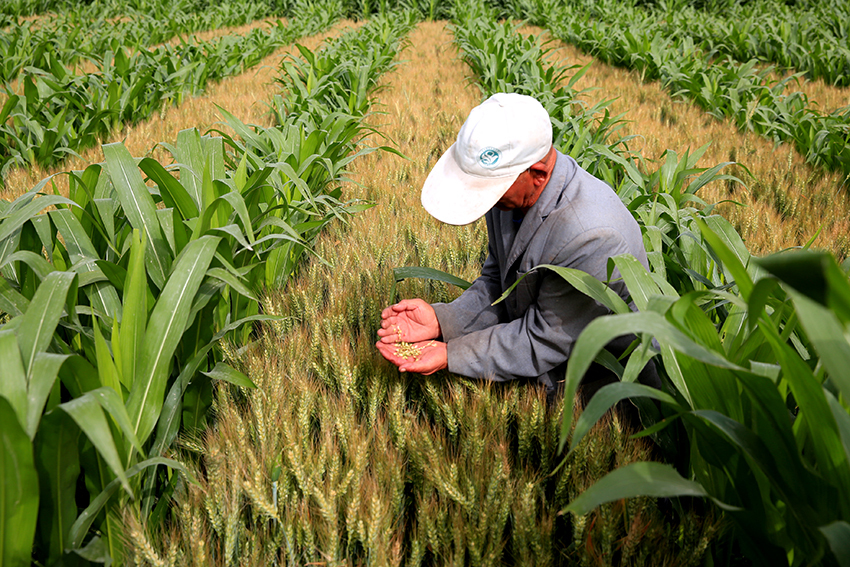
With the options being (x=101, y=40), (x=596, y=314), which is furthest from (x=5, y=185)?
(x=101, y=40)

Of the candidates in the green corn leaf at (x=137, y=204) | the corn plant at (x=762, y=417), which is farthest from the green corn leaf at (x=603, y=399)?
the green corn leaf at (x=137, y=204)

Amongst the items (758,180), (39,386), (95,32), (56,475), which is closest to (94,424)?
(39,386)

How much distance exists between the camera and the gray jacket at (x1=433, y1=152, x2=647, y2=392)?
1.19 metres

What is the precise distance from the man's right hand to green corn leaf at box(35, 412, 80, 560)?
25.2 inches

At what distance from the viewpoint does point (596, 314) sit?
1.22 m

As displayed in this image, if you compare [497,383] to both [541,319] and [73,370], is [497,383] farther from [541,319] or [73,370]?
[73,370]

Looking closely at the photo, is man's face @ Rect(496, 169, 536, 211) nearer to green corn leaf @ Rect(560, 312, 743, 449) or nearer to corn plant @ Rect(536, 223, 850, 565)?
corn plant @ Rect(536, 223, 850, 565)

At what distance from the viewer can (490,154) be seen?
3.66 feet

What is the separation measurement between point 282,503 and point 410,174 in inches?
86.4

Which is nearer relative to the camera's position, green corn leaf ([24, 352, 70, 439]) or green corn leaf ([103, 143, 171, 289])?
green corn leaf ([24, 352, 70, 439])

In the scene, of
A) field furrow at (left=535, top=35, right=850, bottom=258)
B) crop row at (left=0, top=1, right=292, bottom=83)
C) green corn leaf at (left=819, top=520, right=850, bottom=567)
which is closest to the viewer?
green corn leaf at (left=819, top=520, right=850, bottom=567)

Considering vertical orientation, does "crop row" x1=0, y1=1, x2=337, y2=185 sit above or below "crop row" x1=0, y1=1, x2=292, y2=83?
below

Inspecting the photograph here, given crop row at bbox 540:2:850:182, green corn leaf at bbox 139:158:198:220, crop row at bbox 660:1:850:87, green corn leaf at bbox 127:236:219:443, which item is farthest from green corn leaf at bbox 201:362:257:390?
crop row at bbox 660:1:850:87

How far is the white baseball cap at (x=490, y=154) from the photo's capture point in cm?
111
